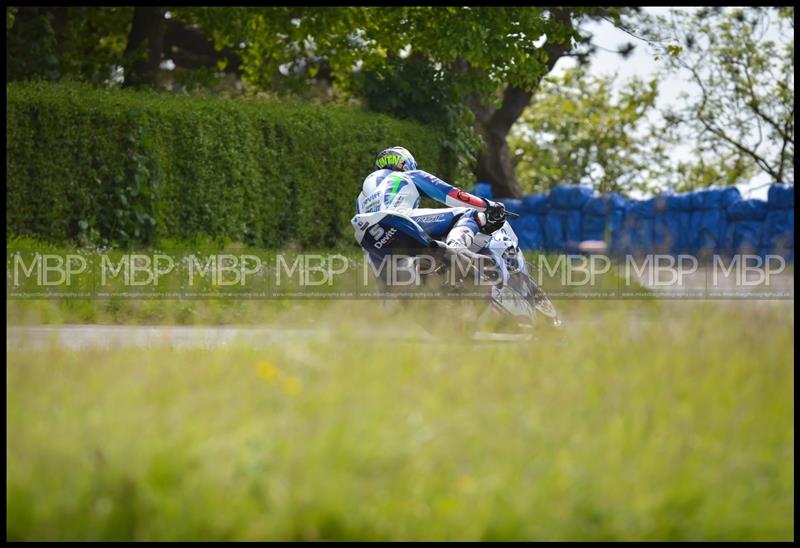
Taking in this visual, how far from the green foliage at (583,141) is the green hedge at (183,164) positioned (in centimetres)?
4013

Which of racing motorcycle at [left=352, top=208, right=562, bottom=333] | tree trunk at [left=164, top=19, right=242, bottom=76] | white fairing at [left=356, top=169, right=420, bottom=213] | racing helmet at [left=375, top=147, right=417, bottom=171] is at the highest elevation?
tree trunk at [left=164, top=19, right=242, bottom=76]

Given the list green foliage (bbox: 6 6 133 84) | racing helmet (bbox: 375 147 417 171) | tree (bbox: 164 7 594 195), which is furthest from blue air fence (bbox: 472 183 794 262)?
racing helmet (bbox: 375 147 417 171)

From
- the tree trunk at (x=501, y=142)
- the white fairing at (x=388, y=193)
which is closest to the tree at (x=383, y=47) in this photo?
the tree trunk at (x=501, y=142)

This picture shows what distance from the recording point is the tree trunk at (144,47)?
28.0 m

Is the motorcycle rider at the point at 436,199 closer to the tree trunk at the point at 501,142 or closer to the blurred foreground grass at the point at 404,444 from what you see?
the blurred foreground grass at the point at 404,444

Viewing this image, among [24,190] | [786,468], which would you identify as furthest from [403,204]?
[24,190]

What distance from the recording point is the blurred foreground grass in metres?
5.16

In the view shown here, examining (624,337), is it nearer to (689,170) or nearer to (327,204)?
(327,204)

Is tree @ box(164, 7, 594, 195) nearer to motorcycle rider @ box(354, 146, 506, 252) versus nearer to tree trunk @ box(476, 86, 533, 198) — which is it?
tree trunk @ box(476, 86, 533, 198)

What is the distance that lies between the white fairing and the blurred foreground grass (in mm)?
5620

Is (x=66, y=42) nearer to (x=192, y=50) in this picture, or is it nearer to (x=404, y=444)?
(x=192, y=50)

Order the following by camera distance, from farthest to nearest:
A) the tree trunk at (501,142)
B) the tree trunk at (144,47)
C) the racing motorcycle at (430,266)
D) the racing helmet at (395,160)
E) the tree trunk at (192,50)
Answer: the tree trunk at (501,142) → the tree trunk at (192,50) → the tree trunk at (144,47) → the racing helmet at (395,160) → the racing motorcycle at (430,266)

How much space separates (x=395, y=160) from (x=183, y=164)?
9.50 m

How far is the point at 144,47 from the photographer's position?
28031 mm
